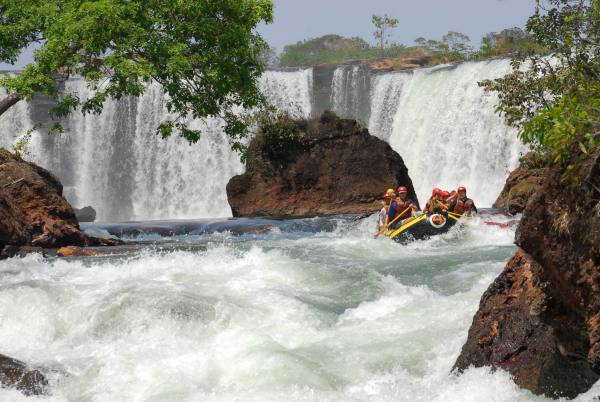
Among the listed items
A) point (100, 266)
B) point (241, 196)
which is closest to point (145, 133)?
point (241, 196)

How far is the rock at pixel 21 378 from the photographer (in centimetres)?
713

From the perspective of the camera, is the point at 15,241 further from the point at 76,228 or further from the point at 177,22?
the point at 177,22

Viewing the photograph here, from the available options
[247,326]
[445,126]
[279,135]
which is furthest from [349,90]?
[247,326]

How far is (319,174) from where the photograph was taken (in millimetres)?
26250

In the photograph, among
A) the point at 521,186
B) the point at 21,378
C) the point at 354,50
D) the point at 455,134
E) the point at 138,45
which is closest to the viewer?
the point at 21,378

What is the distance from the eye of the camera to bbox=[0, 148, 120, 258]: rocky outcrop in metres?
15.2

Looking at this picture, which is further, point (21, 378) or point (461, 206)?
point (461, 206)

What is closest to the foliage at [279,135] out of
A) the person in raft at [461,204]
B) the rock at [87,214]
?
the rock at [87,214]

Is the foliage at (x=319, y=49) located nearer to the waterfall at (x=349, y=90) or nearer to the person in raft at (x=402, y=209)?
the waterfall at (x=349, y=90)

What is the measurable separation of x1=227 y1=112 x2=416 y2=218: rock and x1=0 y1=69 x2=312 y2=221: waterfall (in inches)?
245

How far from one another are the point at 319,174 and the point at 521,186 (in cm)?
709

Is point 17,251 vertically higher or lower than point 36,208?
lower

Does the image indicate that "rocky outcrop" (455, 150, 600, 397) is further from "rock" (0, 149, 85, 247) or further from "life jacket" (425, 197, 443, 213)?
"life jacket" (425, 197, 443, 213)

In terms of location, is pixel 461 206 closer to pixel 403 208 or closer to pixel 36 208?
pixel 403 208
